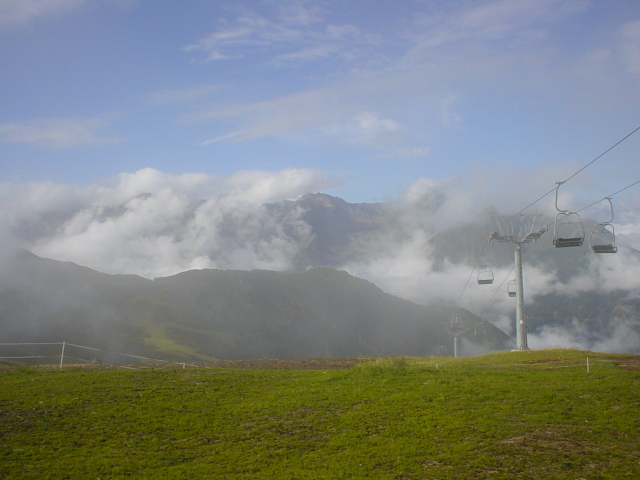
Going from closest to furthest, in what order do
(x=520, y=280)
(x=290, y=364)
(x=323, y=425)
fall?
(x=323, y=425) < (x=290, y=364) < (x=520, y=280)

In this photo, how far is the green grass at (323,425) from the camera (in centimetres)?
1681

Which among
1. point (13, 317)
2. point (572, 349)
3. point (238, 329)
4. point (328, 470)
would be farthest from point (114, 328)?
point (328, 470)

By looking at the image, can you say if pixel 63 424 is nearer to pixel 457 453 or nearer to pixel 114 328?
pixel 457 453

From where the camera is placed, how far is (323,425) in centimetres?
2081

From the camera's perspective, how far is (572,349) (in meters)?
38.8

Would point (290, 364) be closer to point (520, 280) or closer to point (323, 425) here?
point (323, 425)

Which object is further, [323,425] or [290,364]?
[290,364]

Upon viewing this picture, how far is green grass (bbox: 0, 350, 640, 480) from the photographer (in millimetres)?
16812

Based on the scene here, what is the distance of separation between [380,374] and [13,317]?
150147mm

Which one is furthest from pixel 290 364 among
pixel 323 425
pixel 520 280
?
pixel 520 280

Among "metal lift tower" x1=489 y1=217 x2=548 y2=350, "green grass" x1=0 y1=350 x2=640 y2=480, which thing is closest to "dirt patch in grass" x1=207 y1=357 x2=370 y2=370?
"green grass" x1=0 y1=350 x2=640 y2=480

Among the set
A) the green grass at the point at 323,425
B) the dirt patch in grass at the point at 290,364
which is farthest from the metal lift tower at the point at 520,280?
the green grass at the point at 323,425

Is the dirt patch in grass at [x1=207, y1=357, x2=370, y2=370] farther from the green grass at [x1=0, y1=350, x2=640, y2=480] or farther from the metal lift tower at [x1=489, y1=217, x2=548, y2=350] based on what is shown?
the metal lift tower at [x1=489, y1=217, x2=548, y2=350]

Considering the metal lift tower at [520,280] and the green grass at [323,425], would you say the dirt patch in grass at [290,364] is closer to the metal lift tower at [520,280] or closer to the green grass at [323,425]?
the green grass at [323,425]
